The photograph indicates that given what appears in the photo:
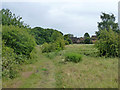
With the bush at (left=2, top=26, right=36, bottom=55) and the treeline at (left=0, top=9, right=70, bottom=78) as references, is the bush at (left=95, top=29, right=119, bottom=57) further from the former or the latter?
the bush at (left=2, top=26, right=36, bottom=55)

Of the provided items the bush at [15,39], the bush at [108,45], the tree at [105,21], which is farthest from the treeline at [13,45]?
the tree at [105,21]

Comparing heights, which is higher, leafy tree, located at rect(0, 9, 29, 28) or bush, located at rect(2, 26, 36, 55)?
leafy tree, located at rect(0, 9, 29, 28)

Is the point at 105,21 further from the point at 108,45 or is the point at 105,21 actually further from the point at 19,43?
the point at 19,43

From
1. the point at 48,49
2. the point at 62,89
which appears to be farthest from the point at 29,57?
the point at 48,49

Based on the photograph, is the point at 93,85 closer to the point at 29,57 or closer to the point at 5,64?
the point at 5,64

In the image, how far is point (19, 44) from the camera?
29.6 feet

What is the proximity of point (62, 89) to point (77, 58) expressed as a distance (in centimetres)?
552

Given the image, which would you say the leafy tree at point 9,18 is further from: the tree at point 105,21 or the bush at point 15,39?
the tree at point 105,21

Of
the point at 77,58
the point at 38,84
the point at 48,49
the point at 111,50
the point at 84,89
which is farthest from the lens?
the point at 48,49

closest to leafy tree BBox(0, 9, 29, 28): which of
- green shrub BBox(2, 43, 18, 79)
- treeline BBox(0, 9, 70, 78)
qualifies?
treeline BBox(0, 9, 70, 78)

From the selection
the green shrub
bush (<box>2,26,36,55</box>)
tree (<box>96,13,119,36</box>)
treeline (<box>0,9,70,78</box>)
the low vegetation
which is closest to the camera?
the low vegetation

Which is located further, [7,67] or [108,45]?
[108,45]

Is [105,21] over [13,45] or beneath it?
over

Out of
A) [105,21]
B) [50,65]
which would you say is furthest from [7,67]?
[105,21]
